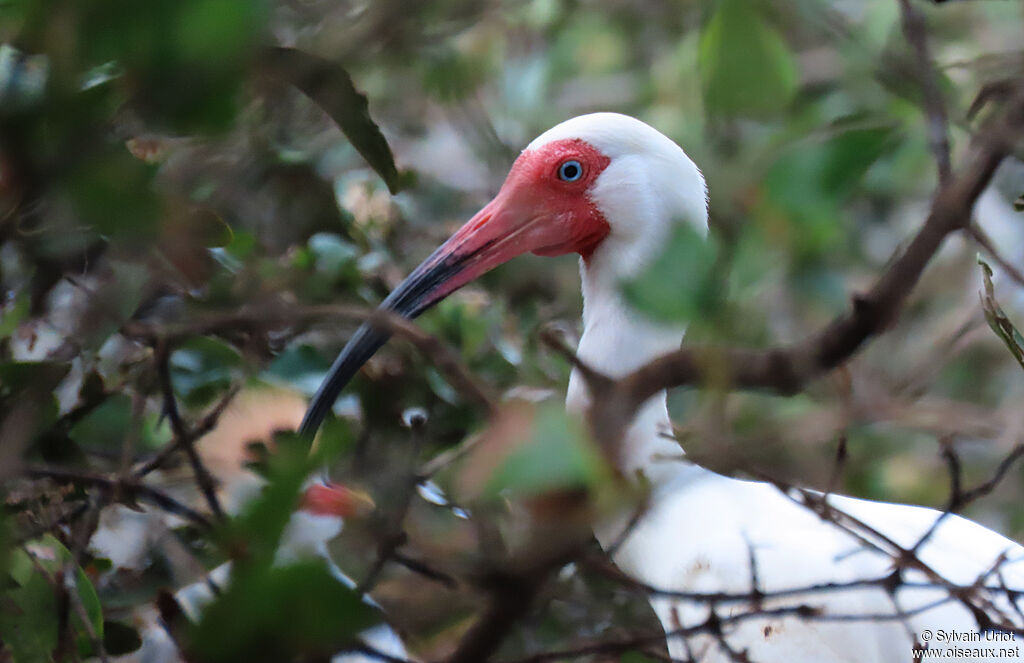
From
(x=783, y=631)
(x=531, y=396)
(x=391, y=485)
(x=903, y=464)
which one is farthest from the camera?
(x=903, y=464)

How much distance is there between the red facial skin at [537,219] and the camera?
7.90ft

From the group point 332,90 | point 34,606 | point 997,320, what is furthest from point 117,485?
point 997,320

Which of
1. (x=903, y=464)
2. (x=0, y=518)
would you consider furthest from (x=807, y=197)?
(x=903, y=464)

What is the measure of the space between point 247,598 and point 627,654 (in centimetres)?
73

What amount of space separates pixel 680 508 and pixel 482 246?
2.40ft

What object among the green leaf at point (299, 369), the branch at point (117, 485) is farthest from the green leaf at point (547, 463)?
the green leaf at point (299, 369)

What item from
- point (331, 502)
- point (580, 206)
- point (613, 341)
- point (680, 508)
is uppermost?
point (331, 502)

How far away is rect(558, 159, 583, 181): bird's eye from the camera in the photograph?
241 centimetres

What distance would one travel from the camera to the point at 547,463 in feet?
2.09

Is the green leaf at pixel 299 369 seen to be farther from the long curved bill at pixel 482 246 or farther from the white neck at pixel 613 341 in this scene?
the white neck at pixel 613 341

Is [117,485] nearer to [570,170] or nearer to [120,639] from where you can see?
[120,639]

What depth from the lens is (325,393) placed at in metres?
2.05

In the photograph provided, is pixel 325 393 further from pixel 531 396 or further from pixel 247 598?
pixel 247 598

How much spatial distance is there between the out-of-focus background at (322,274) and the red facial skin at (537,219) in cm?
14
